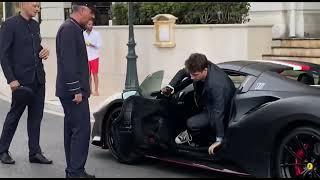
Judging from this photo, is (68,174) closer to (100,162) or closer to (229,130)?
(100,162)

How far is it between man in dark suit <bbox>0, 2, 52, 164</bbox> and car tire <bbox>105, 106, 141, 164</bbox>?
0.74 m

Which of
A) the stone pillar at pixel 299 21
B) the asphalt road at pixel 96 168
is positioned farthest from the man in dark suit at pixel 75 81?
the stone pillar at pixel 299 21

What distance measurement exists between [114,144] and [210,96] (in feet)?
5.55

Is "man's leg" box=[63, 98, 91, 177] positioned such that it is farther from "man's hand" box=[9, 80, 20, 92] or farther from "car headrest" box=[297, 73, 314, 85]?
"car headrest" box=[297, 73, 314, 85]

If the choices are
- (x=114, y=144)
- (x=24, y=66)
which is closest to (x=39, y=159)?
(x=114, y=144)

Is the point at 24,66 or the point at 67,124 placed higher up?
the point at 24,66

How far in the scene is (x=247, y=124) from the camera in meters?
5.49

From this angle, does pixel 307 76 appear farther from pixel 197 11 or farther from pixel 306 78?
pixel 197 11

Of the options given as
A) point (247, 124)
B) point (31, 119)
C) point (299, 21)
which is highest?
point (299, 21)

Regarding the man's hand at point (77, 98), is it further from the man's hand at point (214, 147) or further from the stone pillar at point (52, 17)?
the stone pillar at point (52, 17)

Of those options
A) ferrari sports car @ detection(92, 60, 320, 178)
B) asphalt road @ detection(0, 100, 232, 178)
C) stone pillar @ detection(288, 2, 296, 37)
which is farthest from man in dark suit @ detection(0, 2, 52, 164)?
stone pillar @ detection(288, 2, 296, 37)

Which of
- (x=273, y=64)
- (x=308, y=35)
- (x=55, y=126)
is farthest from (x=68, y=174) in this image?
(x=308, y=35)

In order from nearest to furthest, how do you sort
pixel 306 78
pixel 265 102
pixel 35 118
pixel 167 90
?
pixel 265 102, pixel 306 78, pixel 167 90, pixel 35 118

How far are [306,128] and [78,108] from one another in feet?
7.26
